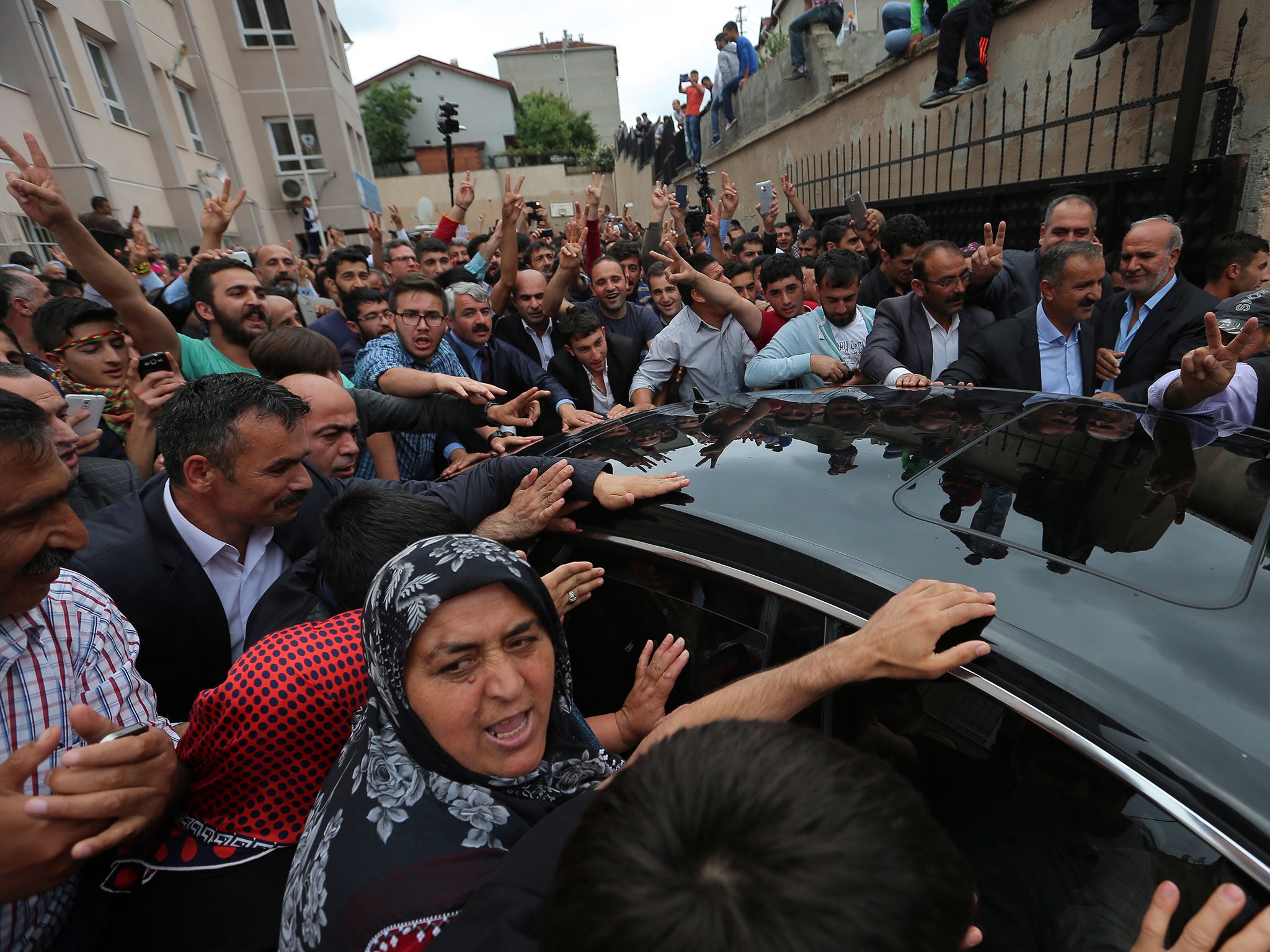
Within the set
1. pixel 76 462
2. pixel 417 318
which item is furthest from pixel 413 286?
pixel 76 462

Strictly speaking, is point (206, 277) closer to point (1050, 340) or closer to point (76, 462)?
point (76, 462)

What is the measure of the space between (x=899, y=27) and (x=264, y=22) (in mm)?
19934

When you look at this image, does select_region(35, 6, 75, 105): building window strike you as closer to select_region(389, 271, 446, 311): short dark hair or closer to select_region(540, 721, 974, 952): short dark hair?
select_region(389, 271, 446, 311): short dark hair

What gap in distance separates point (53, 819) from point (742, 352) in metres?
3.65

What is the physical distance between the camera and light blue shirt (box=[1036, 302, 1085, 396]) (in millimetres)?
3281

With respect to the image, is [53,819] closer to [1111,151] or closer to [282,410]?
[282,410]

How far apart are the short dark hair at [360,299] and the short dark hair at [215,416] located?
2.95 m

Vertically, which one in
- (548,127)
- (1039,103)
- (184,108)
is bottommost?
(1039,103)

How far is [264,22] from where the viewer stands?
2056 centimetres

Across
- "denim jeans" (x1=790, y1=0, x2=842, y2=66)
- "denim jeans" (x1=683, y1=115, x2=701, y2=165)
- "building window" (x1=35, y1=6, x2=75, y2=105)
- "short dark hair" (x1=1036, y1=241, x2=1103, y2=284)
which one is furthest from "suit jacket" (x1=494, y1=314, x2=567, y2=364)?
"denim jeans" (x1=683, y1=115, x2=701, y2=165)

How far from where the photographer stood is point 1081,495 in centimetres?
152

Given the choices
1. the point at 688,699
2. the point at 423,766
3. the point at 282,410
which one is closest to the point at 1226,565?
the point at 688,699

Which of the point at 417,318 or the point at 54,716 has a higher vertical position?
the point at 417,318

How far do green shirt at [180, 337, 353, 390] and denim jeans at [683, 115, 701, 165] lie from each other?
1912cm
